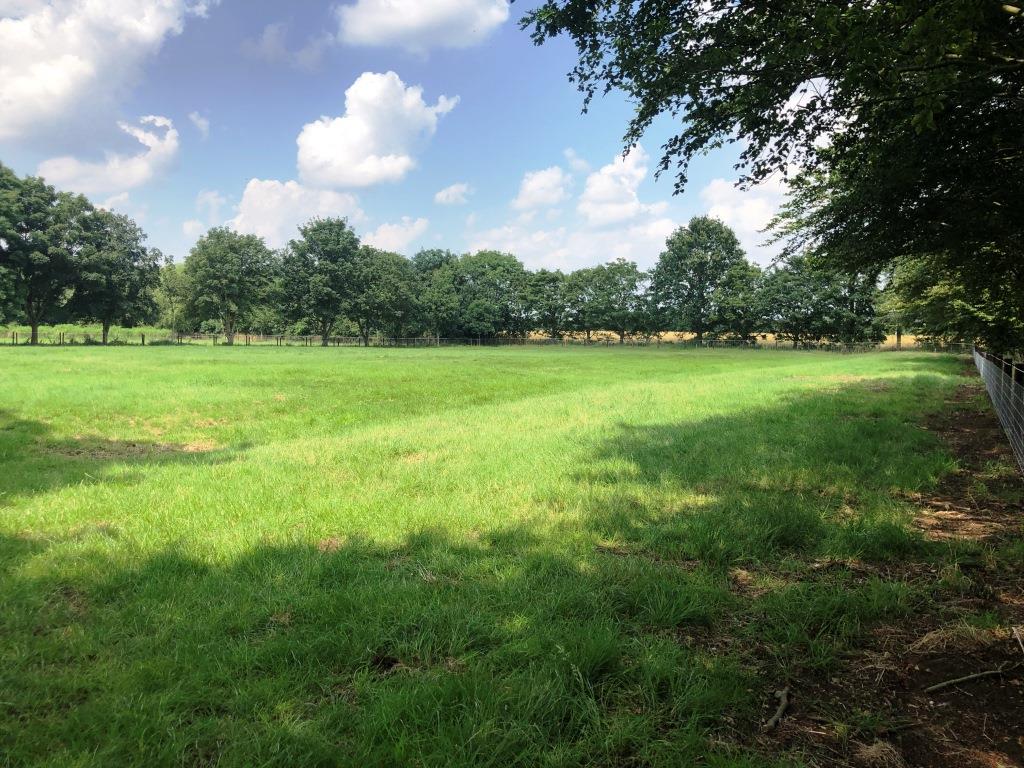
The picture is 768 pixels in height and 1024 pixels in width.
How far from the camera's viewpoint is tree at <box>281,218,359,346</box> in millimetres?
77125

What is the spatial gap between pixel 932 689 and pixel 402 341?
88.7 metres

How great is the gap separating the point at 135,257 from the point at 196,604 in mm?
75961

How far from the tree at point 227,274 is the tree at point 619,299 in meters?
52.7

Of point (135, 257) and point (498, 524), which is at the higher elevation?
point (135, 257)

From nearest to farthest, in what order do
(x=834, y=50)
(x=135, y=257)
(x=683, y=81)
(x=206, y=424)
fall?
(x=834, y=50) < (x=683, y=81) < (x=206, y=424) < (x=135, y=257)

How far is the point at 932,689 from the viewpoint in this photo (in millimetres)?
2885

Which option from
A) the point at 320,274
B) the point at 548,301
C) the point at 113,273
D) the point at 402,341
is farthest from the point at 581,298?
the point at 113,273

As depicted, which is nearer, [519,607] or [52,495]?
[519,607]

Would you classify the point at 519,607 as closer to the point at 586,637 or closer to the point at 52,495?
the point at 586,637

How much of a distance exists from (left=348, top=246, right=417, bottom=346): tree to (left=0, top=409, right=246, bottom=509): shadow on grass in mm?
67437

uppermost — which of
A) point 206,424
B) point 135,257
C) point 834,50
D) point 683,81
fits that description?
point 135,257

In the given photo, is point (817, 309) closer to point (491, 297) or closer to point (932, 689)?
point (491, 297)

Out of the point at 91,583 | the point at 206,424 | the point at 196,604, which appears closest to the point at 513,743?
the point at 196,604

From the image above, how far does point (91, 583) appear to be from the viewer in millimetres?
4164
